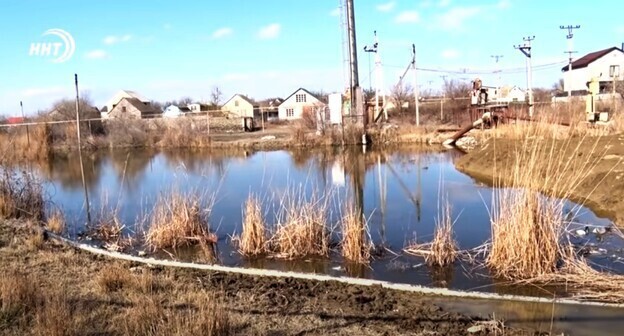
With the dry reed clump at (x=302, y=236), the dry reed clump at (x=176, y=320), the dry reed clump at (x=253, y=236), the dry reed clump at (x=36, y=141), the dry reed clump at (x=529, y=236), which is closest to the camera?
the dry reed clump at (x=176, y=320)

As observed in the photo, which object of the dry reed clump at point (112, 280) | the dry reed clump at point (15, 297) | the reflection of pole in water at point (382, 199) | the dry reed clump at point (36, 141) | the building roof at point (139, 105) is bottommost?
the reflection of pole in water at point (382, 199)

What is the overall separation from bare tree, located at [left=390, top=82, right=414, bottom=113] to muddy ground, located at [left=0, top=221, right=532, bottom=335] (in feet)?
126

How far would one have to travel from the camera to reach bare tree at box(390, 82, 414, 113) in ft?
148

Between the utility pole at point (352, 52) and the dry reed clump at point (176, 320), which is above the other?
the utility pole at point (352, 52)

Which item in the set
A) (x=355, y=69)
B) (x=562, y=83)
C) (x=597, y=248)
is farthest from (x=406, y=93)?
(x=597, y=248)

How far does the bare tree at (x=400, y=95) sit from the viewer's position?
45.0 m

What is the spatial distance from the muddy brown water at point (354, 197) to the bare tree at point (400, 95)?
18.9 metres

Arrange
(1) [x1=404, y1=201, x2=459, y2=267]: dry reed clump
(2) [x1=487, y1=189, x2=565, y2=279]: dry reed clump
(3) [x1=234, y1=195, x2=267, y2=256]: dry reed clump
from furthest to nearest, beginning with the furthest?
(3) [x1=234, y1=195, x2=267, y2=256]: dry reed clump, (1) [x1=404, y1=201, x2=459, y2=267]: dry reed clump, (2) [x1=487, y1=189, x2=565, y2=279]: dry reed clump

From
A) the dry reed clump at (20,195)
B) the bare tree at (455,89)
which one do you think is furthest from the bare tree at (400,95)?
the dry reed clump at (20,195)

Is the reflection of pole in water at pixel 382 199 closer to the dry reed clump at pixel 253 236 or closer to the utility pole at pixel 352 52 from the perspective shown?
the dry reed clump at pixel 253 236

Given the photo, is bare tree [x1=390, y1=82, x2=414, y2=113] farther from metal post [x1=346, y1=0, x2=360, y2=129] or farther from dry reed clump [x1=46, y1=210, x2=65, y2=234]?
dry reed clump [x1=46, y1=210, x2=65, y2=234]

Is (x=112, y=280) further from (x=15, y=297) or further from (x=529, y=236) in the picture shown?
(x=529, y=236)

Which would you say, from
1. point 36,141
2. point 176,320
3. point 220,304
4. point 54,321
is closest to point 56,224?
point 220,304

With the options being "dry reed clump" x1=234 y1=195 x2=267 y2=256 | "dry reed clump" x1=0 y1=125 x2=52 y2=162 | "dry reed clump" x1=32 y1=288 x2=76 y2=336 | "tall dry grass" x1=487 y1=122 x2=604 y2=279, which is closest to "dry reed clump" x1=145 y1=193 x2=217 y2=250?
"dry reed clump" x1=234 y1=195 x2=267 y2=256
